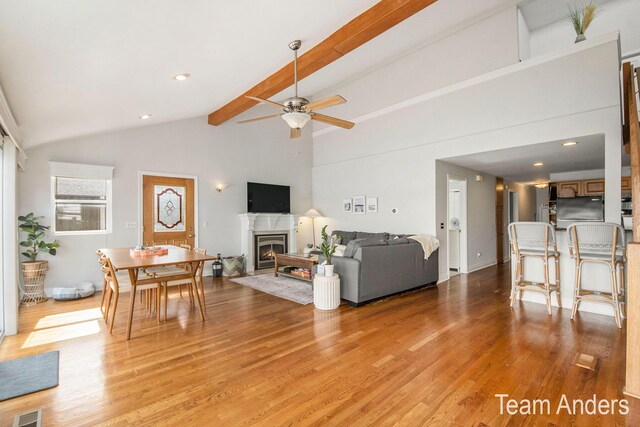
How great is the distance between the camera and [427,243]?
5371 mm

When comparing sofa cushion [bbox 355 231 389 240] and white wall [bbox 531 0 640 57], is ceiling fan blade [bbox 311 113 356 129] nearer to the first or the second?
sofa cushion [bbox 355 231 389 240]

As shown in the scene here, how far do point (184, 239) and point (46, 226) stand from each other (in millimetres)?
2121

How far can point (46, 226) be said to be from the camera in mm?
4793

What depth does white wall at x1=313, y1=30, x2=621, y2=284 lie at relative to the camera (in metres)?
4.05

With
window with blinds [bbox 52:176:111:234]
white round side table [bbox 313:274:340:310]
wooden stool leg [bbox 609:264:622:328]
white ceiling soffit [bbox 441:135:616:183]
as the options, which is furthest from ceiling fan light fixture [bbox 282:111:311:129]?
window with blinds [bbox 52:176:111:234]

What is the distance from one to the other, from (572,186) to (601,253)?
165 inches

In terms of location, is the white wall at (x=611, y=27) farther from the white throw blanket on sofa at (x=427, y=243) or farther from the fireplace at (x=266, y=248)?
the fireplace at (x=266, y=248)

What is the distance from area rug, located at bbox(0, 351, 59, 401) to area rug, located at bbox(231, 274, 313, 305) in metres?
2.68

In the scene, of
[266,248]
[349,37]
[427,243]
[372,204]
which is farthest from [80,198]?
[427,243]

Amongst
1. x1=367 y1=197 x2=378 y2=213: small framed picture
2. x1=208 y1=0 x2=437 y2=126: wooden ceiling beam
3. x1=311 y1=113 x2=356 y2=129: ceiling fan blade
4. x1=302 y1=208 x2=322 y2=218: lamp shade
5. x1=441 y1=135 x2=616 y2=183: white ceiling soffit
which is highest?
x1=208 y1=0 x2=437 y2=126: wooden ceiling beam

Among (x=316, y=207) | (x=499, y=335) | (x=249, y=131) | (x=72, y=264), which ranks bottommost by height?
(x=499, y=335)

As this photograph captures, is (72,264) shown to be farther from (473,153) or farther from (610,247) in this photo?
(610,247)

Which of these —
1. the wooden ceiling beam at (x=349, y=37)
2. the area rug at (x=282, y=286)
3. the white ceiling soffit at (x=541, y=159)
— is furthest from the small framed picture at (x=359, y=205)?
the wooden ceiling beam at (x=349, y=37)

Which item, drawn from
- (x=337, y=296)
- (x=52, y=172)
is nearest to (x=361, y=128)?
(x=337, y=296)
